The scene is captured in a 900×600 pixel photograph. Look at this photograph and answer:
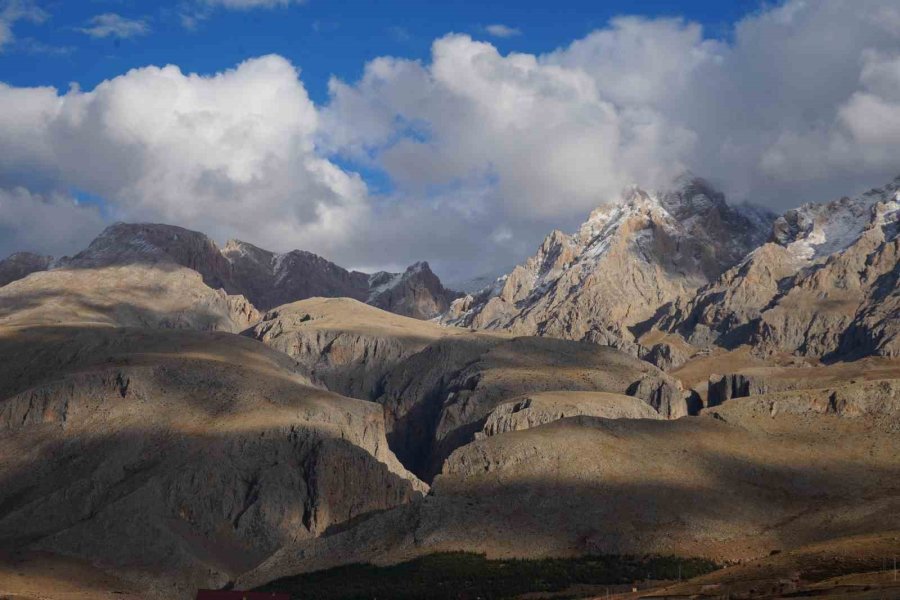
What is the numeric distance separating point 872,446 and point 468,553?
212 feet

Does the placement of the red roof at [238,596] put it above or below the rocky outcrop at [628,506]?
below

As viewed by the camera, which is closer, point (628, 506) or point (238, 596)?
point (238, 596)

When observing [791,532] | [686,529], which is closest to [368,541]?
[686,529]

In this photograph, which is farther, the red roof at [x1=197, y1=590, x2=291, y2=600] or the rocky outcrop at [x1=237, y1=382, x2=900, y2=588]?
the rocky outcrop at [x1=237, y1=382, x2=900, y2=588]

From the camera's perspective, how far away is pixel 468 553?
16862cm

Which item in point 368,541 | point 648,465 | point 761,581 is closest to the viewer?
point 761,581

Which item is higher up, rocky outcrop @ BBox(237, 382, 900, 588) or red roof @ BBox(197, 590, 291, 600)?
rocky outcrop @ BBox(237, 382, 900, 588)

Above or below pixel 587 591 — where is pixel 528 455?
above

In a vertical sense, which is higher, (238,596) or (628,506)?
(628,506)

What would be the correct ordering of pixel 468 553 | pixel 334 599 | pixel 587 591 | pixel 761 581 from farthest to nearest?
pixel 468 553 → pixel 334 599 → pixel 587 591 → pixel 761 581

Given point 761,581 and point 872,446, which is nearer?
point 761,581

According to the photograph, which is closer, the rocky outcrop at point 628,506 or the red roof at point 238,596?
the red roof at point 238,596

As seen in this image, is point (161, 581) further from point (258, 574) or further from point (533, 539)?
point (533, 539)

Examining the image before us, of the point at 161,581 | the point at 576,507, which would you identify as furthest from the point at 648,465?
the point at 161,581
